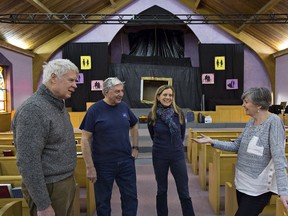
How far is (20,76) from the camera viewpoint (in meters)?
10.7

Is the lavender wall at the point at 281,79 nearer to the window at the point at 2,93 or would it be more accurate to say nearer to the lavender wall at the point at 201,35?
the lavender wall at the point at 201,35

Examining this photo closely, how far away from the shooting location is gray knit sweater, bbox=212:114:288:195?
1.59m

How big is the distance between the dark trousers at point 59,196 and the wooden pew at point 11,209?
0.06 m

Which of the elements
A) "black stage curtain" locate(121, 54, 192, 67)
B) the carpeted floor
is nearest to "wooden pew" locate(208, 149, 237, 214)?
the carpeted floor

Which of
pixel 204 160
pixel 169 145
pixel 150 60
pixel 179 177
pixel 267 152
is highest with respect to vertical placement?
pixel 150 60

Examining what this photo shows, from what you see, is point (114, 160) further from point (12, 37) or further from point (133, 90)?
point (133, 90)

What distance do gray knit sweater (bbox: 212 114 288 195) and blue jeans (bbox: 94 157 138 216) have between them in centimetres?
95

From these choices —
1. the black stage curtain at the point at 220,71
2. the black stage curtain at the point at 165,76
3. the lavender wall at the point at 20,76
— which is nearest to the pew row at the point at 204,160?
the lavender wall at the point at 20,76

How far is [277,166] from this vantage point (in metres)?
1.60

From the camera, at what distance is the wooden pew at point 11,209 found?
1415 millimetres

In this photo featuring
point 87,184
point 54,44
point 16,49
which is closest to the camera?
point 87,184

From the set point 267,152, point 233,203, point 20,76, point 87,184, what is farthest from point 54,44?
point 267,152

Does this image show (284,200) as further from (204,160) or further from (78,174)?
(204,160)

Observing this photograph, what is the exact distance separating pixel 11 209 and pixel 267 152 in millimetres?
1343
